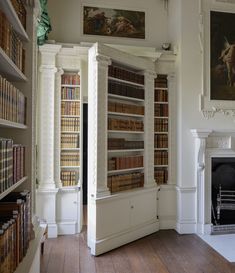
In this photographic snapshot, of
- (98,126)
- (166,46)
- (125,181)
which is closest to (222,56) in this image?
(166,46)

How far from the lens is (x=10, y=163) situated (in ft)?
5.70

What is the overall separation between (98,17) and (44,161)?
2584mm

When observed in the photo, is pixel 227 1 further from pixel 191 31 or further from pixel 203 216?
pixel 203 216

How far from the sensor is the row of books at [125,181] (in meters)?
4.10

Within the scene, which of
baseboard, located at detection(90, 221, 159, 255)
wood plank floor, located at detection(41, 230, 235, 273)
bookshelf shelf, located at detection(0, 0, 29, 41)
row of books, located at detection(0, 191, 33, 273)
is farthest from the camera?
baseboard, located at detection(90, 221, 159, 255)

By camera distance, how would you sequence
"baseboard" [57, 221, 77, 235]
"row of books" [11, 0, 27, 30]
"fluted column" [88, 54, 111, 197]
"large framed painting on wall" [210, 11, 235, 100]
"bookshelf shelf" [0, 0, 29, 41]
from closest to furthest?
1. "bookshelf shelf" [0, 0, 29, 41]
2. "row of books" [11, 0, 27, 30]
3. "fluted column" [88, 54, 111, 197]
4. "baseboard" [57, 221, 77, 235]
5. "large framed painting on wall" [210, 11, 235, 100]

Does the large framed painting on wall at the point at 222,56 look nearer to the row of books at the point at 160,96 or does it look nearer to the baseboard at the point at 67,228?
the row of books at the point at 160,96

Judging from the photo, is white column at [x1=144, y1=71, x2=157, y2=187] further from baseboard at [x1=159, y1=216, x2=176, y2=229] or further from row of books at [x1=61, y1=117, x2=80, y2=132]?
row of books at [x1=61, y1=117, x2=80, y2=132]

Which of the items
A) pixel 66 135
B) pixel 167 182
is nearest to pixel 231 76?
pixel 167 182

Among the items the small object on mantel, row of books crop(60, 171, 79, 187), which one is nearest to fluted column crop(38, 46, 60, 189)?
row of books crop(60, 171, 79, 187)

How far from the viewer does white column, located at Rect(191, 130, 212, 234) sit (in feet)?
14.8

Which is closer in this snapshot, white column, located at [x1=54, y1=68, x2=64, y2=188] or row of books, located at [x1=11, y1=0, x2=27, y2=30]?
row of books, located at [x1=11, y1=0, x2=27, y2=30]

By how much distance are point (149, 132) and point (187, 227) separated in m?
1.63

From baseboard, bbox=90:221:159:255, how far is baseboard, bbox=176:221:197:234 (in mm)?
377
